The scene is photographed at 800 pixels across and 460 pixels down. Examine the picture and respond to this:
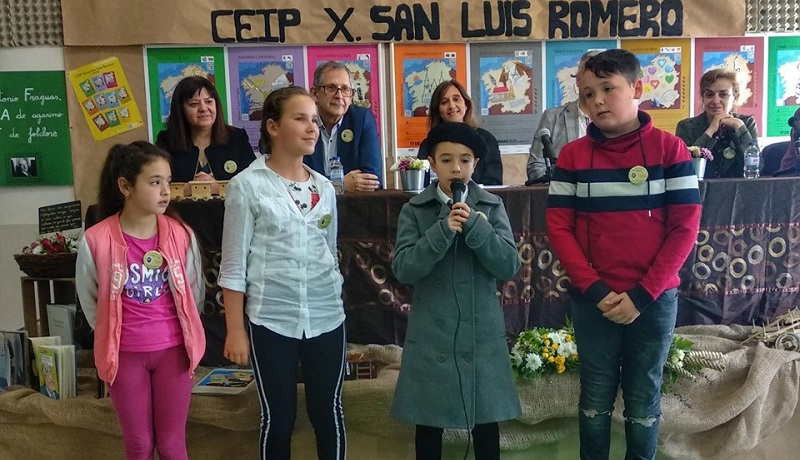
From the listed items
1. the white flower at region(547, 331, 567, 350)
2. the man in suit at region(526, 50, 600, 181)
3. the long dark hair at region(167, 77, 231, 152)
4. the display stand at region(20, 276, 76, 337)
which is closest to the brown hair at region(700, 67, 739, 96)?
the man in suit at region(526, 50, 600, 181)

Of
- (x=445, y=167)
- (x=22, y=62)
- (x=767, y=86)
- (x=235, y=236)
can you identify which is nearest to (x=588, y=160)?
(x=445, y=167)

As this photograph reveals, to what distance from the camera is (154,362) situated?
180 centimetres

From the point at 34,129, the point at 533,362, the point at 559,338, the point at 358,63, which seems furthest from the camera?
the point at 358,63

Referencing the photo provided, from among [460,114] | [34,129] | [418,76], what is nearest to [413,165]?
[460,114]

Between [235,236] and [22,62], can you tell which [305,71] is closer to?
[22,62]

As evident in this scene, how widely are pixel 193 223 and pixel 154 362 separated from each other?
81 centimetres

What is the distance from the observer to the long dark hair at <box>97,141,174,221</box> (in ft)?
5.96

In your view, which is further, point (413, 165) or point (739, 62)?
point (739, 62)

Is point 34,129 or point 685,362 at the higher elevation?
point 34,129

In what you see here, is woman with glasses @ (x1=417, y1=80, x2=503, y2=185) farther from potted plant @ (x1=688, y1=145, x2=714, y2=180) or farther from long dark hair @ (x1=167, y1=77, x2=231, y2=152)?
long dark hair @ (x1=167, y1=77, x2=231, y2=152)

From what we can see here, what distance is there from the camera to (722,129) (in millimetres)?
2842

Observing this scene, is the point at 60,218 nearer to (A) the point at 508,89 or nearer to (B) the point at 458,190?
(B) the point at 458,190

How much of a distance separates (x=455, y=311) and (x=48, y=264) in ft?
6.38

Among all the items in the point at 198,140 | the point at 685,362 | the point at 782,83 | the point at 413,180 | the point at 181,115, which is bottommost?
the point at 685,362
